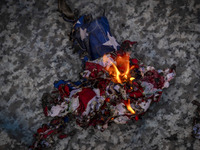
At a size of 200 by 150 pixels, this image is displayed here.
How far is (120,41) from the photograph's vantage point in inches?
108

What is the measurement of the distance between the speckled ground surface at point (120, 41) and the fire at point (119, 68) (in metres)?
0.53

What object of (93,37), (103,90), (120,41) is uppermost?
(93,37)

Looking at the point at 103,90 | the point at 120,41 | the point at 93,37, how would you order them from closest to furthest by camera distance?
1. the point at 103,90
2. the point at 93,37
3. the point at 120,41

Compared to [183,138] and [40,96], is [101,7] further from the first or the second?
[183,138]

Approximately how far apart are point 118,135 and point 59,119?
0.97m

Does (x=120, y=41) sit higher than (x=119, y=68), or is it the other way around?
(x=120, y=41)

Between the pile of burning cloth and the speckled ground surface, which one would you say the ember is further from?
the speckled ground surface

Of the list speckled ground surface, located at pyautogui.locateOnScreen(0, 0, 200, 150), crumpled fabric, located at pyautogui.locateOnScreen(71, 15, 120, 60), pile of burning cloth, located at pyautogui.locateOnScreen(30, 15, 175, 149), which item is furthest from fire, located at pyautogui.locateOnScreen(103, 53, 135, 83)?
speckled ground surface, located at pyautogui.locateOnScreen(0, 0, 200, 150)

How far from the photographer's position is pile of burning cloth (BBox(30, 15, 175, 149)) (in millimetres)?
2127

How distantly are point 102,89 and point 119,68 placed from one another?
1.28ft

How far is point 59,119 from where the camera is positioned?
7.78ft

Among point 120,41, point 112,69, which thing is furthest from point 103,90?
point 120,41

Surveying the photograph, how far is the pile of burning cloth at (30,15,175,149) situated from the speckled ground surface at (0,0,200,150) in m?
0.28

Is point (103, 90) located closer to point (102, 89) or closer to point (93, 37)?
point (102, 89)
